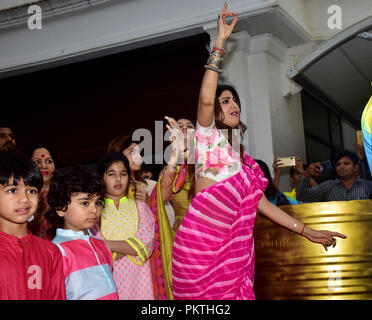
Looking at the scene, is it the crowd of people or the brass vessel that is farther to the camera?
the brass vessel

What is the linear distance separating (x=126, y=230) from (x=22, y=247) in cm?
82

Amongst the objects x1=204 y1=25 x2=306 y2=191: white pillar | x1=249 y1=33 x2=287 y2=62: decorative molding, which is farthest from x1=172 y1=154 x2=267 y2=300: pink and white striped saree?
x1=249 y1=33 x2=287 y2=62: decorative molding

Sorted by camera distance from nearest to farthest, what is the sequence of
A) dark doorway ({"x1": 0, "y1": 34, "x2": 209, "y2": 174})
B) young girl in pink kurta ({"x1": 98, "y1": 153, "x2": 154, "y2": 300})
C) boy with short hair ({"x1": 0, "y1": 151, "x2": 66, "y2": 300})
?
1. boy with short hair ({"x1": 0, "y1": 151, "x2": 66, "y2": 300})
2. young girl in pink kurta ({"x1": 98, "y1": 153, "x2": 154, "y2": 300})
3. dark doorway ({"x1": 0, "y1": 34, "x2": 209, "y2": 174})

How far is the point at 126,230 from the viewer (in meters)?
2.64

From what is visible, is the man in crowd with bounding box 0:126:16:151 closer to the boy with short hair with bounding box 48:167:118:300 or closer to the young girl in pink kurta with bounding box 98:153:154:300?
the young girl in pink kurta with bounding box 98:153:154:300

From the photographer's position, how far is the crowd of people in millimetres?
1906

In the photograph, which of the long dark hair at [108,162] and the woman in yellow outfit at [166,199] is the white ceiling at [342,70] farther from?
the long dark hair at [108,162]

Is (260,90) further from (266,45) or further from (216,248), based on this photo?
(216,248)

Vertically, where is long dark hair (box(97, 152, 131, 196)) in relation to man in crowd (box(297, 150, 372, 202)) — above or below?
above

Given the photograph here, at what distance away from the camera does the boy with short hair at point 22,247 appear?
1.80 m

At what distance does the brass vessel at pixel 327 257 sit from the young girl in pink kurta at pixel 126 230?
2.15 ft

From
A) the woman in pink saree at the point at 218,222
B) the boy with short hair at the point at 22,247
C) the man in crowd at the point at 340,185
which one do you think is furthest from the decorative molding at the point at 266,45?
the boy with short hair at the point at 22,247

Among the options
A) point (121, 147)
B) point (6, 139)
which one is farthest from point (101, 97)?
point (121, 147)

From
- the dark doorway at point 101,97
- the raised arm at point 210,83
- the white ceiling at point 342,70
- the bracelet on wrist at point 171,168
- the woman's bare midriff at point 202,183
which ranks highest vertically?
the dark doorway at point 101,97
